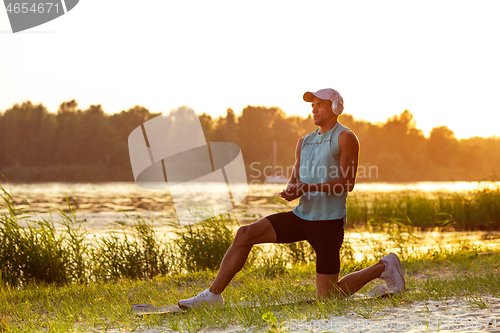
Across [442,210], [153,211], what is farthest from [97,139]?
[442,210]

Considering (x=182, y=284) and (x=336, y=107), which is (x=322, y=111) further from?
(x=182, y=284)

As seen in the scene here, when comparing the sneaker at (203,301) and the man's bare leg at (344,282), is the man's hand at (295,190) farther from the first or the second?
the sneaker at (203,301)

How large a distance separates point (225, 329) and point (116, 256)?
4.28 m

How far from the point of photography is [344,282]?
13.7 ft

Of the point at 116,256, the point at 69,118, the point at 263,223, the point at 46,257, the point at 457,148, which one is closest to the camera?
the point at 263,223

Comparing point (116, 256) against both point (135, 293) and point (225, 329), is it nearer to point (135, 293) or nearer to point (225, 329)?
point (135, 293)

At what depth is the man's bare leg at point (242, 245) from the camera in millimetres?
3895

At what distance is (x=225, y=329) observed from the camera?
3436 millimetres

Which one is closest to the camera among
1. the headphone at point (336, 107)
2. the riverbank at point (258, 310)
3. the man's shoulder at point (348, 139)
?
the riverbank at point (258, 310)

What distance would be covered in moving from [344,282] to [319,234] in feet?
1.95

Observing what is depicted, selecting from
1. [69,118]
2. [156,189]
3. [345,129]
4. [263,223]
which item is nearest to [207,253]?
[263,223]

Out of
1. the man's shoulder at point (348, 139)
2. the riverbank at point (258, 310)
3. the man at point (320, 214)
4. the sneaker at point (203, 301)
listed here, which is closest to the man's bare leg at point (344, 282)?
the man at point (320, 214)

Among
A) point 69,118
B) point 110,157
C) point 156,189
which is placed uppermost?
point 69,118

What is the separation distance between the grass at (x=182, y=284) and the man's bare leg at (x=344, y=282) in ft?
0.34
